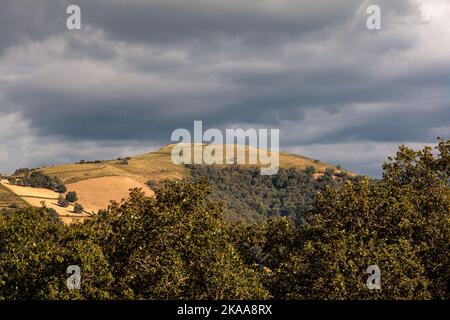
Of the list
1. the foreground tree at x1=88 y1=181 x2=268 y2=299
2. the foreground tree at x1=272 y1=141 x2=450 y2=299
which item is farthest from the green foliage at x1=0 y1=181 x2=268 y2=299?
the foreground tree at x1=272 y1=141 x2=450 y2=299

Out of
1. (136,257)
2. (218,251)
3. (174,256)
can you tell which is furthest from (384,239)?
(136,257)

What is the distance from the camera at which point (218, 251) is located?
52.5 meters

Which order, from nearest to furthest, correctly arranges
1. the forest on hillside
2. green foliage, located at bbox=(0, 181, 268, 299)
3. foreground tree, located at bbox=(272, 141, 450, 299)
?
green foliage, located at bbox=(0, 181, 268, 299), the forest on hillside, foreground tree, located at bbox=(272, 141, 450, 299)

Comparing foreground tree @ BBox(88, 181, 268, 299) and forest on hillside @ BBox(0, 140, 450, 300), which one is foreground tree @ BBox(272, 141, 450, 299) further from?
foreground tree @ BBox(88, 181, 268, 299)

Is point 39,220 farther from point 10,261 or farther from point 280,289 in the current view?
point 280,289

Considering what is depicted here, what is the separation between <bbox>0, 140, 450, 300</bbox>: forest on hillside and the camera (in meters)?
49.9

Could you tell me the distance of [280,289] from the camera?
59125 mm

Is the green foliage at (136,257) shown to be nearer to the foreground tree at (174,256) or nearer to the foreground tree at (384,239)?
the foreground tree at (174,256)

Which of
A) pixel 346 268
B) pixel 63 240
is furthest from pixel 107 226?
pixel 346 268

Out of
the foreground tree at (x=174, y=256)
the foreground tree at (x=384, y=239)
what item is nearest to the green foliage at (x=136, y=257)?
the foreground tree at (x=174, y=256)

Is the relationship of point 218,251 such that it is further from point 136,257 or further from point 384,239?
point 384,239
